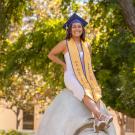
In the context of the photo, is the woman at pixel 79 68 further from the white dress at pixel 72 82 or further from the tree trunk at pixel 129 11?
the tree trunk at pixel 129 11

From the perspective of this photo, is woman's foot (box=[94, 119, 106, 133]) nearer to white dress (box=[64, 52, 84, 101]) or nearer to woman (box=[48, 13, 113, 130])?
woman (box=[48, 13, 113, 130])

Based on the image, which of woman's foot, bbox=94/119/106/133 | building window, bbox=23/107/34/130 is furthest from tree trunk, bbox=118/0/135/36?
building window, bbox=23/107/34/130

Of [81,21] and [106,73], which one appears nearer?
[81,21]

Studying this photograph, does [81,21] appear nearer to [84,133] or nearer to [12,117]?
[84,133]

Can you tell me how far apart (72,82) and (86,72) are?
21cm

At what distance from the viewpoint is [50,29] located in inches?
584

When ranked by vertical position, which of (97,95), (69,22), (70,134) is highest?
(69,22)

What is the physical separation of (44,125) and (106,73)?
773 cm

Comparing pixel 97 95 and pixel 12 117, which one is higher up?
pixel 97 95

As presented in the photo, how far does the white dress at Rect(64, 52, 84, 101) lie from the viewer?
6.08m

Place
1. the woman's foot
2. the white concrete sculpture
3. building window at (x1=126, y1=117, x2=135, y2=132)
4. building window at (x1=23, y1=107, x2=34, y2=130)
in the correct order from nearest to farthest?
the woman's foot
the white concrete sculpture
building window at (x1=126, y1=117, x2=135, y2=132)
building window at (x1=23, y1=107, x2=34, y2=130)

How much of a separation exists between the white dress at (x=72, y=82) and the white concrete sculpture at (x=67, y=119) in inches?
2.7

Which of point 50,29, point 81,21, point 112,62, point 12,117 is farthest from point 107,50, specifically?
point 12,117

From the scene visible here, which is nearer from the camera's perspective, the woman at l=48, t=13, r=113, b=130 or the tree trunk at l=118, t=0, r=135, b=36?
the woman at l=48, t=13, r=113, b=130
